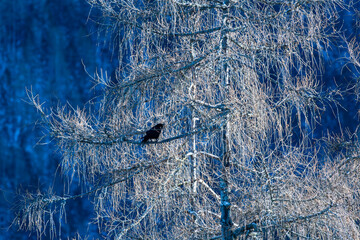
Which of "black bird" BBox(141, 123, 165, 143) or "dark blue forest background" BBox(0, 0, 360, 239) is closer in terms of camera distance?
"black bird" BBox(141, 123, 165, 143)

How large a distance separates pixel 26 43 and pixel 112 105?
11160 millimetres

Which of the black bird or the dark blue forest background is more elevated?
the dark blue forest background

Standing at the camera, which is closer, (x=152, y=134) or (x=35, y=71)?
(x=152, y=134)

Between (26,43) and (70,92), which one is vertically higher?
(26,43)

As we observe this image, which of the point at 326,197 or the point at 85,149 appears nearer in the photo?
the point at 326,197

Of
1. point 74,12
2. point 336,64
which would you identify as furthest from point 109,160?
point 74,12

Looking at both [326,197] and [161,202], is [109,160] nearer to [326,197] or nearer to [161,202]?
[161,202]

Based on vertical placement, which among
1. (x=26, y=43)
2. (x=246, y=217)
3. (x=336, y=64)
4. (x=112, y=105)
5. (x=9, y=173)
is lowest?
(x=246, y=217)

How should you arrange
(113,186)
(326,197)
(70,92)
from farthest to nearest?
(70,92) < (113,186) < (326,197)

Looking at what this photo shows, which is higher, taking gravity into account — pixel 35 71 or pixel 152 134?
pixel 35 71

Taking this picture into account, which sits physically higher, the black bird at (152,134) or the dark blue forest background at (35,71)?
the dark blue forest background at (35,71)

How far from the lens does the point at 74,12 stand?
1397 centimetres

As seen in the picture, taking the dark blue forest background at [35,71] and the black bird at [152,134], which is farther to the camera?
the dark blue forest background at [35,71]

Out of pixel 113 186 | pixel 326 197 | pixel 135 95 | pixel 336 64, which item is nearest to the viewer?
pixel 326 197
